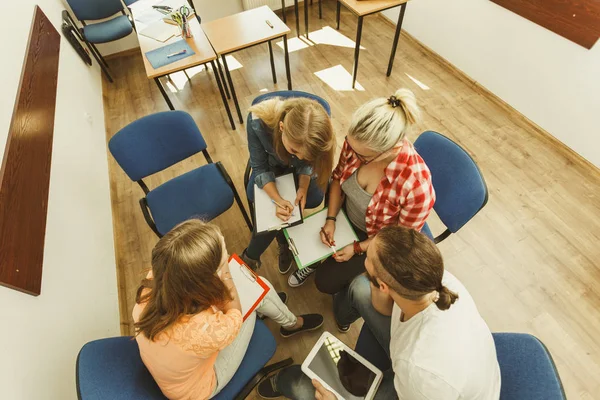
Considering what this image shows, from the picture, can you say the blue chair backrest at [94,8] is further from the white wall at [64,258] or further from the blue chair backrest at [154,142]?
the blue chair backrest at [154,142]

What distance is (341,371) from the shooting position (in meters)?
1.21

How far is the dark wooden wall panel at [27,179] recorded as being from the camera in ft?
3.98

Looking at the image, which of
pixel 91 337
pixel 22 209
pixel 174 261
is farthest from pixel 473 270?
pixel 22 209

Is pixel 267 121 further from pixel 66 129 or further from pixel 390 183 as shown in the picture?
pixel 66 129

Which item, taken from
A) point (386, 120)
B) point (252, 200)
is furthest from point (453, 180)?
point (252, 200)

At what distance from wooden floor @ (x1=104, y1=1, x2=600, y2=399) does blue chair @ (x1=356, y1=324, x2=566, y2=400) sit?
37.9 inches

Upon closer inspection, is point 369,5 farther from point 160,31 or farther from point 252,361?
point 252,361

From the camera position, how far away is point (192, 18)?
2.94 m

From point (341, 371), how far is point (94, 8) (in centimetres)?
440

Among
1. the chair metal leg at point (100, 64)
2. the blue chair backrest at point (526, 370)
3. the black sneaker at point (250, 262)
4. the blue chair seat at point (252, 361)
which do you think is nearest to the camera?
the blue chair backrest at point (526, 370)

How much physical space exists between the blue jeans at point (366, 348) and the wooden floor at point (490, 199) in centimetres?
42

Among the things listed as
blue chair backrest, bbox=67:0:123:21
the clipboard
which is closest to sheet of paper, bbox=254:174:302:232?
the clipboard

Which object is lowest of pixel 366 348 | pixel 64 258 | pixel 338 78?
pixel 338 78

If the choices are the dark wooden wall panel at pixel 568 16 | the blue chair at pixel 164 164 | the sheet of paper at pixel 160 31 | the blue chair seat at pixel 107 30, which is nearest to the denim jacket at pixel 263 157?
the blue chair at pixel 164 164
